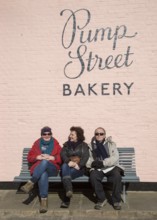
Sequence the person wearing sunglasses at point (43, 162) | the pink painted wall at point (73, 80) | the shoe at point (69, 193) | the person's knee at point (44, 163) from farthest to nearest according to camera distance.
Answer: the pink painted wall at point (73, 80)
the person's knee at point (44, 163)
the person wearing sunglasses at point (43, 162)
the shoe at point (69, 193)

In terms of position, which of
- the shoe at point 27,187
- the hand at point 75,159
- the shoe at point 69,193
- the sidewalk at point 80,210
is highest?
the hand at point 75,159

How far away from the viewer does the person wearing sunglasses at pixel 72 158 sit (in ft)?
18.1

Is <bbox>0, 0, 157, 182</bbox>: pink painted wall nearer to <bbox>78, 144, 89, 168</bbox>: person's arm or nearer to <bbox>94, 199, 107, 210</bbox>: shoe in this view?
<bbox>78, 144, 89, 168</bbox>: person's arm

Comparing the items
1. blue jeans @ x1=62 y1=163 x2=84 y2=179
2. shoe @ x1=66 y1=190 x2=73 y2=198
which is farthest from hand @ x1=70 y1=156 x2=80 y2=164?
shoe @ x1=66 y1=190 x2=73 y2=198

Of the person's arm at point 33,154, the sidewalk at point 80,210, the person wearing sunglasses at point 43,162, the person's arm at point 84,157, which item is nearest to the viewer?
the sidewalk at point 80,210

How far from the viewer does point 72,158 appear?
19.3 feet

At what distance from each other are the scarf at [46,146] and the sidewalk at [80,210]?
0.81m

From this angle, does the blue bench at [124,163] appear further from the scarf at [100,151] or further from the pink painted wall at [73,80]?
the scarf at [100,151]

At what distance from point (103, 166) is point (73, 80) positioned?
1.70 meters

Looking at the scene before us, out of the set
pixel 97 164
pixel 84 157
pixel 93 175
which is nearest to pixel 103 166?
pixel 97 164

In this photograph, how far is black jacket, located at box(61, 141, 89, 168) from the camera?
577 cm

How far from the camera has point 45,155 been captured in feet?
19.0

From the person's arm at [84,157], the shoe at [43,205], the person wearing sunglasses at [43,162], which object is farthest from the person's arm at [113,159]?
the shoe at [43,205]

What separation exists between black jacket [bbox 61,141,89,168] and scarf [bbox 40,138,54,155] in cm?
21
